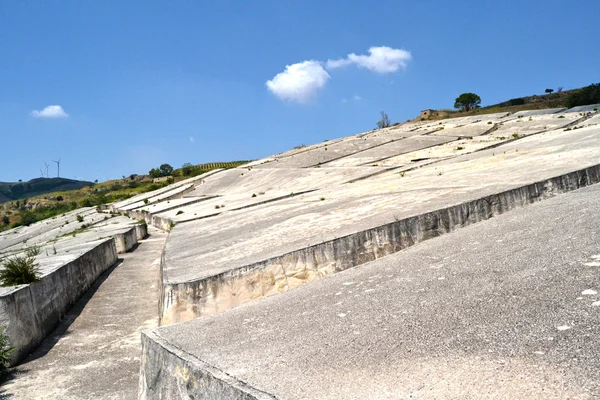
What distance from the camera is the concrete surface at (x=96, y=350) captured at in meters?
5.89

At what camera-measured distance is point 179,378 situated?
3.86 m

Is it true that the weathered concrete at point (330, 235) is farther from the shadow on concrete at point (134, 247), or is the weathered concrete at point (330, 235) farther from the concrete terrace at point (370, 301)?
the shadow on concrete at point (134, 247)

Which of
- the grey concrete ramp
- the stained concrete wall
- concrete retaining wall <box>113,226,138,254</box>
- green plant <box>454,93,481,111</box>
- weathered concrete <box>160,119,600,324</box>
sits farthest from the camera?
green plant <box>454,93,481,111</box>

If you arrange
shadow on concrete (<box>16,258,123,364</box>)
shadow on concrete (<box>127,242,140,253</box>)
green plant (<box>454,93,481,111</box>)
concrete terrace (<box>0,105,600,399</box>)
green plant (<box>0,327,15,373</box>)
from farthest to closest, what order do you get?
green plant (<box>454,93,481,111</box>)
shadow on concrete (<box>127,242,140,253</box>)
shadow on concrete (<box>16,258,123,364</box>)
green plant (<box>0,327,15,373</box>)
concrete terrace (<box>0,105,600,399</box>)

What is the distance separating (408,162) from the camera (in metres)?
22.0

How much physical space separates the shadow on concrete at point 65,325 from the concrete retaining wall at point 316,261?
163 cm

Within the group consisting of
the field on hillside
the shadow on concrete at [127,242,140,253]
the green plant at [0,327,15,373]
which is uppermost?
the field on hillside

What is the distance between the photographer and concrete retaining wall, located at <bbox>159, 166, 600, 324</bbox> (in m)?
6.30

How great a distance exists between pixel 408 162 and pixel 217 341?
18592 mm

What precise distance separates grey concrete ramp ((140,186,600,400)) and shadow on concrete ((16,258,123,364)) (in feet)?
10.2

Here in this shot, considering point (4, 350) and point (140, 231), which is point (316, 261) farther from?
point (140, 231)

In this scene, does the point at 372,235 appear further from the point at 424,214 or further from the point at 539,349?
the point at 539,349

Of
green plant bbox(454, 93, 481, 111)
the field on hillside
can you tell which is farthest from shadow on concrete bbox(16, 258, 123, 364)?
green plant bbox(454, 93, 481, 111)

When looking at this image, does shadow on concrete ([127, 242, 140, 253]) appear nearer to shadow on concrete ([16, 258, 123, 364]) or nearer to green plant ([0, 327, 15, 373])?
shadow on concrete ([16, 258, 123, 364])
